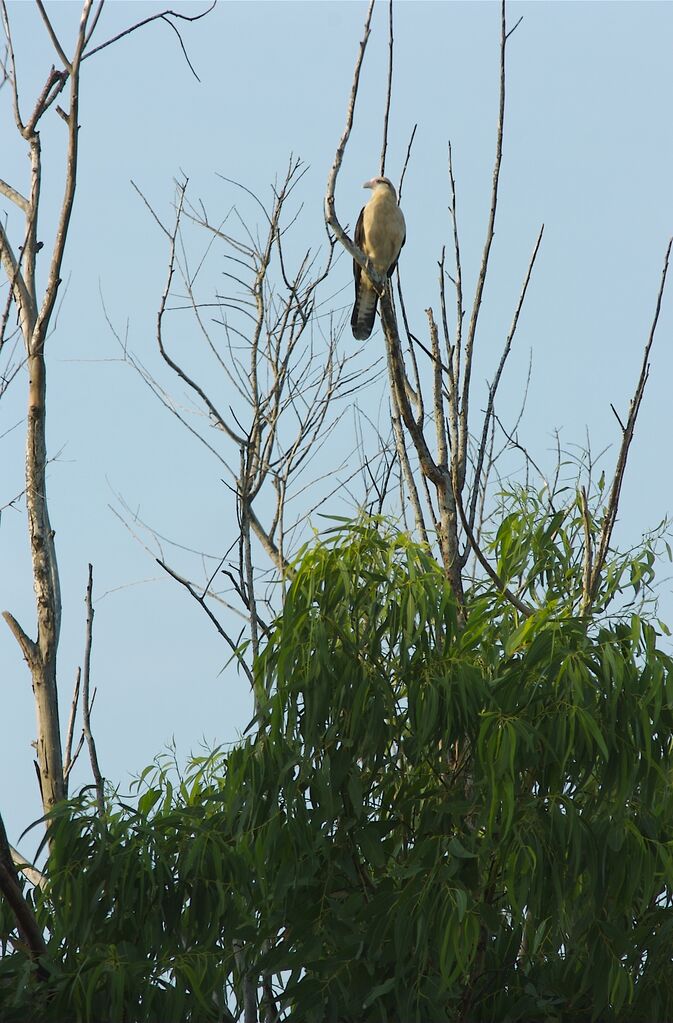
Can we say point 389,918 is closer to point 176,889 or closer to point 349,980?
point 349,980

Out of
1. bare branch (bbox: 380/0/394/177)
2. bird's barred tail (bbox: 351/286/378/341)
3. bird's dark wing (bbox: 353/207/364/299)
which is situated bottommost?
bare branch (bbox: 380/0/394/177)

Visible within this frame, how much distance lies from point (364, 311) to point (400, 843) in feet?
14.1

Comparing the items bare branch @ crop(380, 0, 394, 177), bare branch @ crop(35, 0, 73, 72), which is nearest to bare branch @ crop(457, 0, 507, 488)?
bare branch @ crop(380, 0, 394, 177)

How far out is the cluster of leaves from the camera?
2953 millimetres

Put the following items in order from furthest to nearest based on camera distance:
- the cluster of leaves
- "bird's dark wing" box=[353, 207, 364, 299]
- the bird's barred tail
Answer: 1. "bird's dark wing" box=[353, 207, 364, 299]
2. the bird's barred tail
3. the cluster of leaves

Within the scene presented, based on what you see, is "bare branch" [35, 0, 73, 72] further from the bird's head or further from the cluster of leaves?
the cluster of leaves

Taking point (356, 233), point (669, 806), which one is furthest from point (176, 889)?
point (356, 233)

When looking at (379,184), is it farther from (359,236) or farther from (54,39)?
(54,39)

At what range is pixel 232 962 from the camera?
321cm

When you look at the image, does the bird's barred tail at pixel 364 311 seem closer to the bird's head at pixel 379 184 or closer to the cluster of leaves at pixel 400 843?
the bird's head at pixel 379 184

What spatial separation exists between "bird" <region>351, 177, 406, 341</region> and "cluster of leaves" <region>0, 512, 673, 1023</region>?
3894mm

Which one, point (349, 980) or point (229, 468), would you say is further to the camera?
point (229, 468)

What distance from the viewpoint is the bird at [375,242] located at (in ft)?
23.2

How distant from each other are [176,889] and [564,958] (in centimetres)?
110
